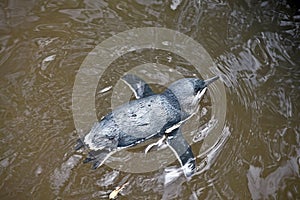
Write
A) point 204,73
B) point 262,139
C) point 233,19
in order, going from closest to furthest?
point 262,139 → point 204,73 → point 233,19

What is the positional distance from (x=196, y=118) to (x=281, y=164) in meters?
0.52

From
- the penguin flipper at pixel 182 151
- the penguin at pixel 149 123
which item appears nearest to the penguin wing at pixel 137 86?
the penguin at pixel 149 123

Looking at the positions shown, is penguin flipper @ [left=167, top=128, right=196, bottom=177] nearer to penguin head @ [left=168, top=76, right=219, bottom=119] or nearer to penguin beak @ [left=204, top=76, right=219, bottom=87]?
penguin head @ [left=168, top=76, right=219, bottom=119]

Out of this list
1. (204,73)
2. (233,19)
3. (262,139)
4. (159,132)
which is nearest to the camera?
→ (159,132)

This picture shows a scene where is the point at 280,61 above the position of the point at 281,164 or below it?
above

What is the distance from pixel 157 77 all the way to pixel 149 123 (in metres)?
0.49

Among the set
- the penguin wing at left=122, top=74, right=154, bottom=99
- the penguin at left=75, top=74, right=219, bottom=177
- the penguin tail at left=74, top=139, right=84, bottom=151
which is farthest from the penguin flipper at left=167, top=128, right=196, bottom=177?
the penguin tail at left=74, top=139, right=84, bottom=151

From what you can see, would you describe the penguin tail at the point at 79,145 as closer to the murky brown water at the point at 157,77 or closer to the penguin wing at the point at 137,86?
the murky brown water at the point at 157,77

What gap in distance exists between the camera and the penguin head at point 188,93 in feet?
7.23

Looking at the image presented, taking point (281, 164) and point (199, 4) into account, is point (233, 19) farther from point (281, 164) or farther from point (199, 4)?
point (281, 164)

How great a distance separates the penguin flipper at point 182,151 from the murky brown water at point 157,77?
44mm

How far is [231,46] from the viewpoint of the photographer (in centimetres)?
268

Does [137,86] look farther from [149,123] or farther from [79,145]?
[79,145]

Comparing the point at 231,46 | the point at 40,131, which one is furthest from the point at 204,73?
the point at 40,131
